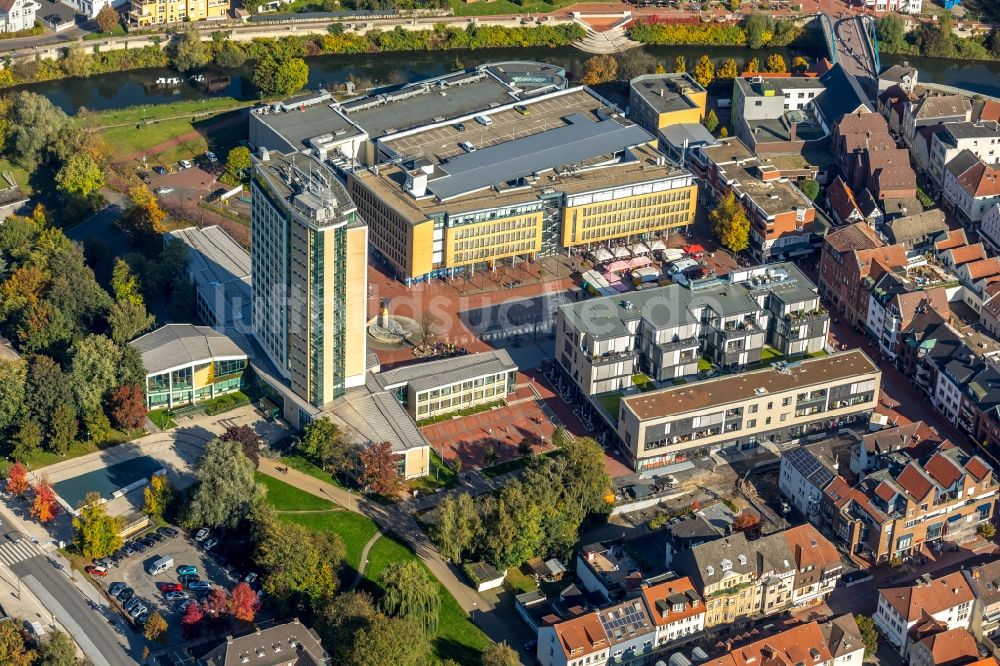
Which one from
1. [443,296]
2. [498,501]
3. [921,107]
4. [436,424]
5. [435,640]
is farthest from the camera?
[921,107]

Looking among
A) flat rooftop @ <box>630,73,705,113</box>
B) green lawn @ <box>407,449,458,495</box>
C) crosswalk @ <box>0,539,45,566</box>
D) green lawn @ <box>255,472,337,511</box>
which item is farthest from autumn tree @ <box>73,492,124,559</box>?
flat rooftop @ <box>630,73,705,113</box>

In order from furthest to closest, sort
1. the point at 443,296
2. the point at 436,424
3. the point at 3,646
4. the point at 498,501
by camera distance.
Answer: the point at 443,296 → the point at 436,424 → the point at 498,501 → the point at 3,646

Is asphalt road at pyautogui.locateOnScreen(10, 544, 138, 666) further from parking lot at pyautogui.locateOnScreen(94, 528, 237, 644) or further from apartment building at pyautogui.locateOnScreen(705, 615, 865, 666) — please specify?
apartment building at pyautogui.locateOnScreen(705, 615, 865, 666)

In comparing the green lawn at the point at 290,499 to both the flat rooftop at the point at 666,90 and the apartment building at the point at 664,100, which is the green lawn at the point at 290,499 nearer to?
the apartment building at the point at 664,100

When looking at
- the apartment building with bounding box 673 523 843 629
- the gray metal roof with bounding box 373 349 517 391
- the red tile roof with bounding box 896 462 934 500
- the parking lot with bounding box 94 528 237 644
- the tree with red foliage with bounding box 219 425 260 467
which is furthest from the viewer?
the gray metal roof with bounding box 373 349 517 391

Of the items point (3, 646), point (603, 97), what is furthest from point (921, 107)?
point (3, 646)

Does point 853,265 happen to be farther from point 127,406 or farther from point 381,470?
point 127,406

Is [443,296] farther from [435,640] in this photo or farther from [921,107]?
[921,107]
